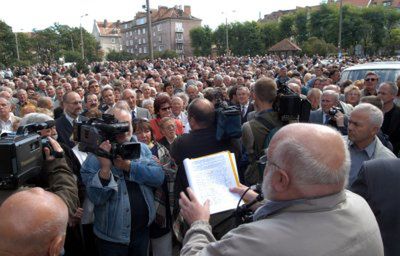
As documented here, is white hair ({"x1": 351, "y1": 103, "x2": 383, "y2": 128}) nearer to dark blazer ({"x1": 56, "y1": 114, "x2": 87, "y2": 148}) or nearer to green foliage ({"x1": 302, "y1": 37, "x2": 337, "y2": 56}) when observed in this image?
dark blazer ({"x1": 56, "y1": 114, "x2": 87, "y2": 148})

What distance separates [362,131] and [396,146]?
2458 mm

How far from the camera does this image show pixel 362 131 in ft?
11.6

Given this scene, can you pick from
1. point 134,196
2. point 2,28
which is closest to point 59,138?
point 134,196

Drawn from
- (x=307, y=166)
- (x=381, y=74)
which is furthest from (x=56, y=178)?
(x=381, y=74)

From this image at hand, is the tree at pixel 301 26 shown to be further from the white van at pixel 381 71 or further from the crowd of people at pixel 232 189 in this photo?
the crowd of people at pixel 232 189

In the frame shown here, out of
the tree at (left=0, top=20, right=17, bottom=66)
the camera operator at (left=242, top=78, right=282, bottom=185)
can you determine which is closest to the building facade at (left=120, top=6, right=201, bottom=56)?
the tree at (left=0, top=20, right=17, bottom=66)

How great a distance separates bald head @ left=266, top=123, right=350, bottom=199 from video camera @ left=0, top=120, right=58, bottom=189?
157 cm

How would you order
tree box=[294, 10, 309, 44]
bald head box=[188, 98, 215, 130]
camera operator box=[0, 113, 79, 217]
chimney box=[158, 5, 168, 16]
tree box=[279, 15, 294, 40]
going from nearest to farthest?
camera operator box=[0, 113, 79, 217] < bald head box=[188, 98, 215, 130] < tree box=[294, 10, 309, 44] < tree box=[279, 15, 294, 40] < chimney box=[158, 5, 168, 16]

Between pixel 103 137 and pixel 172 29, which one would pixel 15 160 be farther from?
pixel 172 29

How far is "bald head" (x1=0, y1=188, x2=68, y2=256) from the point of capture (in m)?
1.50

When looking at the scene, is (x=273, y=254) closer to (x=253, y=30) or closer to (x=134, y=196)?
(x=134, y=196)

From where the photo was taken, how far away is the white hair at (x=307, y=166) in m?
1.59

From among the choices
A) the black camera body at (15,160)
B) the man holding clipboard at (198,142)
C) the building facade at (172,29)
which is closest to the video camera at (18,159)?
the black camera body at (15,160)

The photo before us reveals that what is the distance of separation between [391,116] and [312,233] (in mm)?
4977
